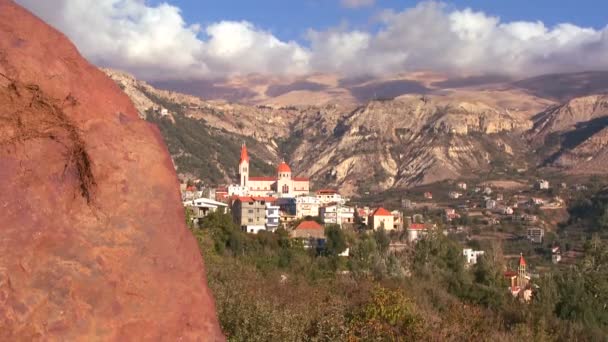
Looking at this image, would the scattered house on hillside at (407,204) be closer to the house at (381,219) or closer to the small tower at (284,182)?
the small tower at (284,182)

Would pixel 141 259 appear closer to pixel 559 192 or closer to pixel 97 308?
pixel 97 308

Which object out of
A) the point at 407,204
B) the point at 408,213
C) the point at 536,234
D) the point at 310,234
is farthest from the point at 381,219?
the point at 407,204

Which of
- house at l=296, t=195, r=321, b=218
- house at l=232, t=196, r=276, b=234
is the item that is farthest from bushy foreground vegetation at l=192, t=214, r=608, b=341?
house at l=296, t=195, r=321, b=218

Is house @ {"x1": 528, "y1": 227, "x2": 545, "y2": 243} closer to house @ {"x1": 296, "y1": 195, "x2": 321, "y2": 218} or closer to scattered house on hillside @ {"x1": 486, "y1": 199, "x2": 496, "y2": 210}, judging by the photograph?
scattered house on hillside @ {"x1": 486, "y1": 199, "x2": 496, "y2": 210}

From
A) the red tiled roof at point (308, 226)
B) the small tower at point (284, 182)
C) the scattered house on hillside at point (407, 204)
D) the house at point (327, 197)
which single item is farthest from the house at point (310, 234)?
the scattered house on hillside at point (407, 204)

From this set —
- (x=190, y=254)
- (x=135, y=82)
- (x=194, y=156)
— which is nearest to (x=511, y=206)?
(x=194, y=156)

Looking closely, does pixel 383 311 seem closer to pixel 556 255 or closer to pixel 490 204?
pixel 556 255
